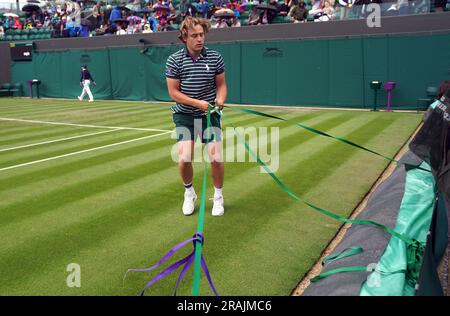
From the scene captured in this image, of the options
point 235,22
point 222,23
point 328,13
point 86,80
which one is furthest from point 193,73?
point 86,80

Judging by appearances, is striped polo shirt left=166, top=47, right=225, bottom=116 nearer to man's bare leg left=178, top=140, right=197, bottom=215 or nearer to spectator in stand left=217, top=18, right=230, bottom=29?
man's bare leg left=178, top=140, right=197, bottom=215

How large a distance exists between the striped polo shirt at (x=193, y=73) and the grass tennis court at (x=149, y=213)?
1432 millimetres

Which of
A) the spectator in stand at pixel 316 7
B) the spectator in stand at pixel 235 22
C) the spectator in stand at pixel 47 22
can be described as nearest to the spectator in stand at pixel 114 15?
the spectator in stand at pixel 47 22

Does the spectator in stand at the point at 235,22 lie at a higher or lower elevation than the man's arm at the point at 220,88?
higher

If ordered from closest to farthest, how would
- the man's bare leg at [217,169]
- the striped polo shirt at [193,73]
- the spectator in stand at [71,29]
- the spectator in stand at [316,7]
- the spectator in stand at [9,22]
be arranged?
the striped polo shirt at [193,73] < the man's bare leg at [217,169] < the spectator in stand at [316,7] < the spectator in stand at [71,29] < the spectator in stand at [9,22]

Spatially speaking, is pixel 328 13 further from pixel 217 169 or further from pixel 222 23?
pixel 217 169

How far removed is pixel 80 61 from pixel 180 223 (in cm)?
2410

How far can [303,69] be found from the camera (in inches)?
763

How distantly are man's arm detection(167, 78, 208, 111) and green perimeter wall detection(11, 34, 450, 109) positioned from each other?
14.7 m

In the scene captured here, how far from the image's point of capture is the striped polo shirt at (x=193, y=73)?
4723mm

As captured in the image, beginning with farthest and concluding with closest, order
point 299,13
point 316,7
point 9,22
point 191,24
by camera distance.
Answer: point 9,22 → point 316,7 → point 299,13 → point 191,24

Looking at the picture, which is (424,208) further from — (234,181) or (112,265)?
(234,181)

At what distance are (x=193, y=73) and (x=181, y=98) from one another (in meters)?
0.33

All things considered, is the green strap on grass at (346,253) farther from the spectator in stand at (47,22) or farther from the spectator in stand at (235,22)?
the spectator in stand at (47,22)
